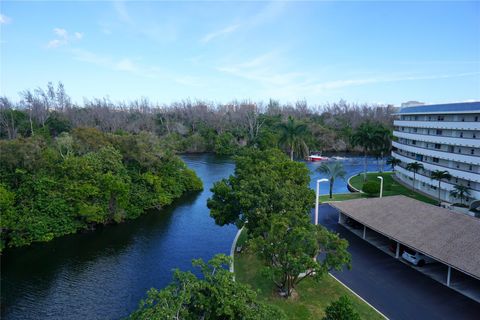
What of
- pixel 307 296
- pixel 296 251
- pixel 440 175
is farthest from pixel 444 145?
pixel 296 251

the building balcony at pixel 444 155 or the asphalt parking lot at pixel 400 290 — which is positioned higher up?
the building balcony at pixel 444 155

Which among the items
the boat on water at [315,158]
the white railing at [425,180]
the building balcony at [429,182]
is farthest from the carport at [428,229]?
the boat on water at [315,158]

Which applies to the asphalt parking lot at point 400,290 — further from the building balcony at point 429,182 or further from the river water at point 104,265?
the building balcony at point 429,182

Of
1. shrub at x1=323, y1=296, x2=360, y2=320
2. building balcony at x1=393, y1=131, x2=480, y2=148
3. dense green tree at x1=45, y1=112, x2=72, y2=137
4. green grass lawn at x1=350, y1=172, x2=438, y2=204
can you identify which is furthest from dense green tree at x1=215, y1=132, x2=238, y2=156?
shrub at x1=323, y1=296, x2=360, y2=320

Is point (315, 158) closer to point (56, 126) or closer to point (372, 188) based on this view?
point (372, 188)

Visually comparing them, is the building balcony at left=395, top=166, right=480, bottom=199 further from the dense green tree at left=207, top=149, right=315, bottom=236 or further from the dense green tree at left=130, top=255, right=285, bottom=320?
the dense green tree at left=130, top=255, right=285, bottom=320

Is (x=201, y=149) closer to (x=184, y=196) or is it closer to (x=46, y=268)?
(x=184, y=196)
